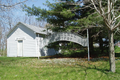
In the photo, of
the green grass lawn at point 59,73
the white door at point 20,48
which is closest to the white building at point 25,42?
the white door at point 20,48

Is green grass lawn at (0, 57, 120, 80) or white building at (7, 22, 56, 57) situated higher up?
white building at (7, 22, 56, 57)

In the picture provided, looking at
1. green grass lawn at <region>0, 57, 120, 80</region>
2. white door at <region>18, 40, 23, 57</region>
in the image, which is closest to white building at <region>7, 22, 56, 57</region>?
white door at <region>18, 40, 23, 57</region>

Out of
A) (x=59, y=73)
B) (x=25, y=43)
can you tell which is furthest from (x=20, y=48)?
(x=59, y=73)

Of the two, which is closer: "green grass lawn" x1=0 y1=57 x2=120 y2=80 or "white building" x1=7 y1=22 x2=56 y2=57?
"green grass lawn" x1=0 y1=57 x2=120 y2=80

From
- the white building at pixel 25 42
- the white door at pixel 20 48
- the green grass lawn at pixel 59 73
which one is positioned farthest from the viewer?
the white door at pixel 20 48

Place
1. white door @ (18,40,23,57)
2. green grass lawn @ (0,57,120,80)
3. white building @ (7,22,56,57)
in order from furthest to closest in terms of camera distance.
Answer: white door @ (18,40,23,57)
white building @ (7,22,56,57)
green grass lawn @ (0,57,120,80)

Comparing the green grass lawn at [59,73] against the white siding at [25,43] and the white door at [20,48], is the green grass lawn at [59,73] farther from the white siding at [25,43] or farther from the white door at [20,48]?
the white door at [20,48]

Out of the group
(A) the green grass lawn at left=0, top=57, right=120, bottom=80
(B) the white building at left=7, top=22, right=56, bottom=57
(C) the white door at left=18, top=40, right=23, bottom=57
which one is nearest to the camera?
(A) the green grass lawn at left=0, top=57, right=120, bottom=80

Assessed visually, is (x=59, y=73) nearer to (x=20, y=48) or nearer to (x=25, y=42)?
(x=25, y=42)

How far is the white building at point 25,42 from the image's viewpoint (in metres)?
15.0

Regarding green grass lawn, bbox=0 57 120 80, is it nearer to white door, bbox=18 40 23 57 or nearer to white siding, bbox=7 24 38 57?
white siding, bbox=7 24 38 57

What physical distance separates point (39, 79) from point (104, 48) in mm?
10734

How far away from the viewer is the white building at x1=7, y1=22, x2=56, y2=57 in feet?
49.2

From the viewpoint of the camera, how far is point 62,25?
12.2 meters
